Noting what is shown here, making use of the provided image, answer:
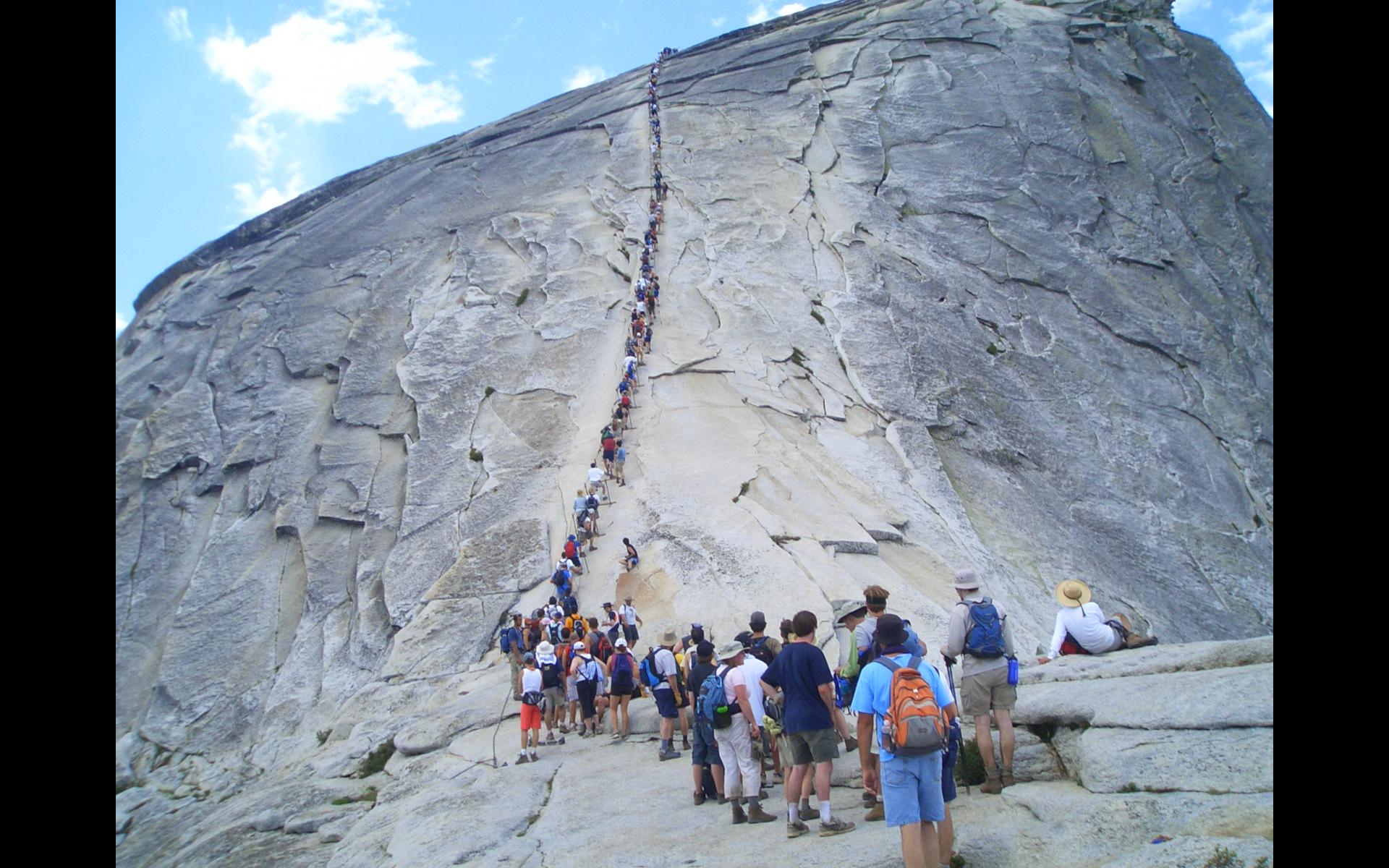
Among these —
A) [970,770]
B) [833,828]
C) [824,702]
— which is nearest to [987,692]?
[970,770]

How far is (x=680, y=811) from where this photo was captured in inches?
428

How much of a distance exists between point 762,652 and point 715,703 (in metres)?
0.76

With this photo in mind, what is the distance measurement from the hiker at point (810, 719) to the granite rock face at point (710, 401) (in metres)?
2.24

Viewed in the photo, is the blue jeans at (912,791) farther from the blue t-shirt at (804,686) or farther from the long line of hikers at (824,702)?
the blue t-shirt at (804,686)

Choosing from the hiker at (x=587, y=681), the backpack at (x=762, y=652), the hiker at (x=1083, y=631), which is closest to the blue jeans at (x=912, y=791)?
the backpack at (x=762, y=652)

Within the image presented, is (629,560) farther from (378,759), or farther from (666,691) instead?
(666,691)

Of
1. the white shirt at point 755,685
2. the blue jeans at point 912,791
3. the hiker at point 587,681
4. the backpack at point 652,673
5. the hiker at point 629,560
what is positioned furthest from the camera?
the hiker at point 629,560

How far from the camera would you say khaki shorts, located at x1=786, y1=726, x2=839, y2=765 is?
29.3 feet

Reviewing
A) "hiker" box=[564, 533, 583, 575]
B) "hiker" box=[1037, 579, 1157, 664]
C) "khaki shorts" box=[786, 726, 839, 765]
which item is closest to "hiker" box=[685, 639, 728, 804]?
"khaki shorts" box=[786, 726, 839, 765]

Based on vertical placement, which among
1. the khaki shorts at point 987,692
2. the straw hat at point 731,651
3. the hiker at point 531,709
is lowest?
the hiker at point 531,709

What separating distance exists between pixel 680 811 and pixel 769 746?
5.01 ft

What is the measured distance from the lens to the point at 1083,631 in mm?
11438

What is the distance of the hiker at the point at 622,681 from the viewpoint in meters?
14.3

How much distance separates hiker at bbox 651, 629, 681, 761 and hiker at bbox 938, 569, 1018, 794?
473 centimetres
